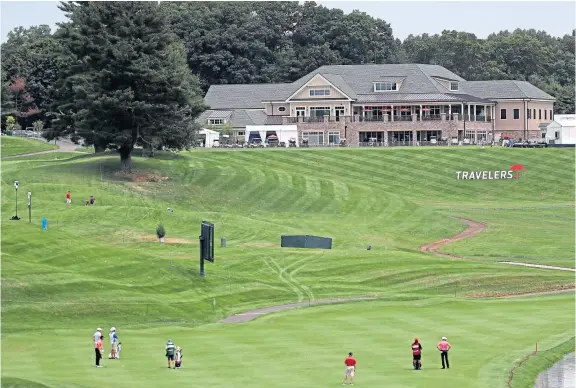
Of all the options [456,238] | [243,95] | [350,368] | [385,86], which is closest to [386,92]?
[385,86]

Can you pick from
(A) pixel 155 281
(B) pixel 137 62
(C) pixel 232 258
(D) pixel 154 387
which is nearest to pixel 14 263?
(A) pixel 155 281

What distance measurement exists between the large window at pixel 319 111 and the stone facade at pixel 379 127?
105 cm

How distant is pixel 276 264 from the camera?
83562 mm

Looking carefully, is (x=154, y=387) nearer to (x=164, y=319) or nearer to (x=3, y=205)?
(x=164, y=319)

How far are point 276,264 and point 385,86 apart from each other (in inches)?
3579

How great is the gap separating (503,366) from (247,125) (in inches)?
4790

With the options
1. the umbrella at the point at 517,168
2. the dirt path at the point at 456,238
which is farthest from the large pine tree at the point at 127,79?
the umbrella at the point at 517,168

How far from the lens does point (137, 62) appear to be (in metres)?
114

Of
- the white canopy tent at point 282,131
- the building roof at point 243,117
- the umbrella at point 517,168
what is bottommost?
the umbrella at point 517,168

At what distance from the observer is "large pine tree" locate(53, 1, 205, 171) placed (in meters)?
114

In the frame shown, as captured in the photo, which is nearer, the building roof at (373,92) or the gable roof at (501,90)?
the building roof at (373,92)

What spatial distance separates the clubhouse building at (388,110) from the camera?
164m

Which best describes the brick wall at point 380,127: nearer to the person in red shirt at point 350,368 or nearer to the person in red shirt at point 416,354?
the person in red shirt at point 416,354

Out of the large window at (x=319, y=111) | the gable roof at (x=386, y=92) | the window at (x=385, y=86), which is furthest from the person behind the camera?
the window at (x=385, y=86)
